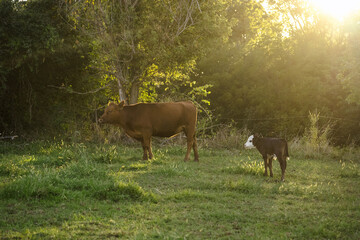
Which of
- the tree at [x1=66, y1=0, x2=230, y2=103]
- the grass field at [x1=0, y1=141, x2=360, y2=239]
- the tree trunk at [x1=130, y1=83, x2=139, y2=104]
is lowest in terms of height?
the grass field at [x1=0, y1=141, x2=360, y2=239]

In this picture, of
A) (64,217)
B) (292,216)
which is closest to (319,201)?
(292,216)

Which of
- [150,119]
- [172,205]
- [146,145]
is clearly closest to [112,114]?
[150,119]

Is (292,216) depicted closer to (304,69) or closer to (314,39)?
(304,69)

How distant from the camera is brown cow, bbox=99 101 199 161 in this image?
12.0 meters

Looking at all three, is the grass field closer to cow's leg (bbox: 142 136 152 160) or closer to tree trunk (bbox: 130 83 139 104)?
cow's leg (bbox: 142 136 152 160)

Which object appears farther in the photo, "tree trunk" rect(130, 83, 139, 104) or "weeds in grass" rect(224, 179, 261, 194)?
"tree trunk" rect(130, 83, 139, 104)

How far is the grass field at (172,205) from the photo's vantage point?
5.38m

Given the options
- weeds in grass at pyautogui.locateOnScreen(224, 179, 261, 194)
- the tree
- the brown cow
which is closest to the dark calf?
weeds in grass at pyautogui.locateOnScreen(224, 179, 261, 194)

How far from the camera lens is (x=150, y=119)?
12.1 m

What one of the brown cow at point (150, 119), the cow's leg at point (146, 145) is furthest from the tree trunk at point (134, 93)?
the cow's leg at point (146, 145)

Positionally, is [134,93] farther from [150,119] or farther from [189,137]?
[189,137]

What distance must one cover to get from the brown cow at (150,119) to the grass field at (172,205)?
6.81 feet

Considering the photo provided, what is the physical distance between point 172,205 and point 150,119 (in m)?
5.64

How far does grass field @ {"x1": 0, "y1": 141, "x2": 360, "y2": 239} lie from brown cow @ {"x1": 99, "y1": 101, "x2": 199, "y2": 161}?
207 cm
